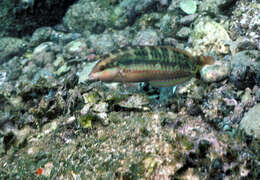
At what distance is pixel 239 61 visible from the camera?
13.8 ft

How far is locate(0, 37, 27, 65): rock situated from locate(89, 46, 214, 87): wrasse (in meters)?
7.91

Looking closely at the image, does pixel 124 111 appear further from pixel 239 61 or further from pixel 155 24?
pixel 155 24

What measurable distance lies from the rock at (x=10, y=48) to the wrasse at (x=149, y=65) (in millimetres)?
7907

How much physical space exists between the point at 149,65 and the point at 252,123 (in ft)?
5.79

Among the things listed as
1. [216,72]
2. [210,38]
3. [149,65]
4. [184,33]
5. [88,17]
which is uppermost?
[149,65]

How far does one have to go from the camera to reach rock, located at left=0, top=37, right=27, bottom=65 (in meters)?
9.51

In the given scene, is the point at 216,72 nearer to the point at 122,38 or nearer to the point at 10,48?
the point at 122,38

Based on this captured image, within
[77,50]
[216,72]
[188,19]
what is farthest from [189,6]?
[77,50]

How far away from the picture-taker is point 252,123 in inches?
114

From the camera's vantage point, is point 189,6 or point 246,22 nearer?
point 246,22

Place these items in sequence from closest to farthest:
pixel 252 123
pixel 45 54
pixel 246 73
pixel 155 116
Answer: pixel 252 123
pixel 155 116
pixel 246 73
pixel 45 54

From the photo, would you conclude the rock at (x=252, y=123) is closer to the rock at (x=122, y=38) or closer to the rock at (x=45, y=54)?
the rock at (x=122, y=38)

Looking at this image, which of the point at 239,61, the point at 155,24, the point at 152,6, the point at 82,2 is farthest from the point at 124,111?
the point at 82,2

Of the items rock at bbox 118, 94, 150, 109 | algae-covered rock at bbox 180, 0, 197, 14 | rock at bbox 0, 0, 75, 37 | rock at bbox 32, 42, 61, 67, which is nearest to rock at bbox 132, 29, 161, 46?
algae-covered rock at bbox 180, 0, 197, 14
